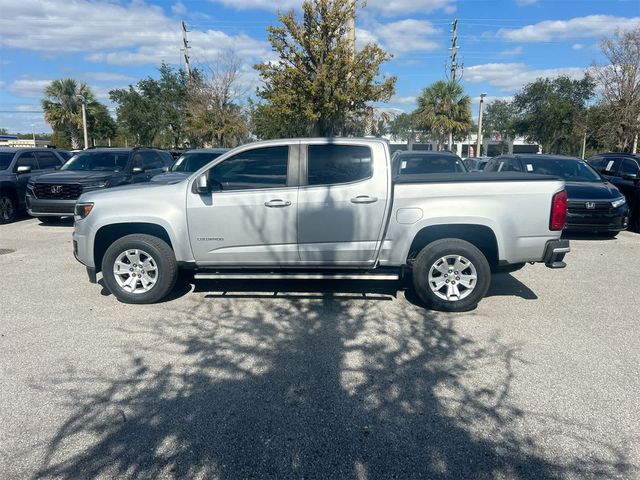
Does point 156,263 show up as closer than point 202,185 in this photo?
No

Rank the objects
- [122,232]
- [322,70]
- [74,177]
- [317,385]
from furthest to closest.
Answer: [322,70]
[74,177]
[122,232]
[317,385]

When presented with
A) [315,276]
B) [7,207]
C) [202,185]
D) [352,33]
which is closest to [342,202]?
[315,276]

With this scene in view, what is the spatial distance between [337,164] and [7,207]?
34.3 ft

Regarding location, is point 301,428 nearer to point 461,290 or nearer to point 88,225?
point 461,290

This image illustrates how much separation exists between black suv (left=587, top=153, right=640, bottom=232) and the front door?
9.74 meters

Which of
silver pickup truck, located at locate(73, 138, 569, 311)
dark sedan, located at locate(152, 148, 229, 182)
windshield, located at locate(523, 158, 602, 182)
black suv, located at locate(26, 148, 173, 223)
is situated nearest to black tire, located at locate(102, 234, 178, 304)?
silver pickup truck, located at locate(73, 138, 569, 311)

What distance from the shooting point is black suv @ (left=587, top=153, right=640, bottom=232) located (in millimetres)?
11297

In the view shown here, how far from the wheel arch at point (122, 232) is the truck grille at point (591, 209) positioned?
825 cm

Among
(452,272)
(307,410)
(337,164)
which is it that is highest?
(337,164)

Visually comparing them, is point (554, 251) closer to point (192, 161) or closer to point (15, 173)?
point (192, 161)

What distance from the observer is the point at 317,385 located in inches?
150

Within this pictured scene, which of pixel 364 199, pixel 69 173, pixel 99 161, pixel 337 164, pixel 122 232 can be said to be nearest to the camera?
pixel 364 199

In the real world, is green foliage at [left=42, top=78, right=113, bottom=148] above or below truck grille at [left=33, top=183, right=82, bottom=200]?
above

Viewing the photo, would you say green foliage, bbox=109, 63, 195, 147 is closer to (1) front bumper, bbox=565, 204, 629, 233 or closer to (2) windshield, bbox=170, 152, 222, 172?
(2) windshield, bbox=170, 152, 222, 172
